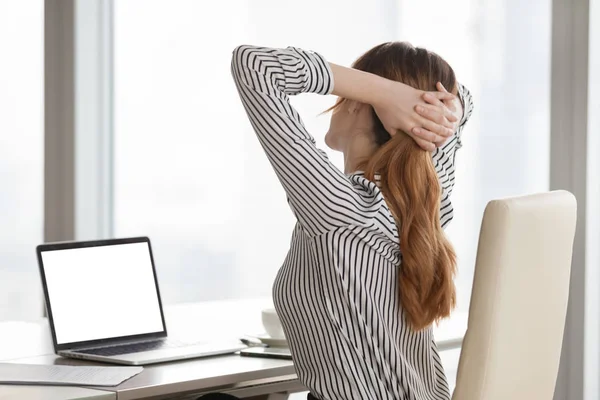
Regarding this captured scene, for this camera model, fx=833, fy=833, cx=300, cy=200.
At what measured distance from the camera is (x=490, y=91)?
271 centimetres

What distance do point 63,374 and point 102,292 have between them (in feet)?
1.03

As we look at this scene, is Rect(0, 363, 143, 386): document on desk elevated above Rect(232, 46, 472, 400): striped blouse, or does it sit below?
below

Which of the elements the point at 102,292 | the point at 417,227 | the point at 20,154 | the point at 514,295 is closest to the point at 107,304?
the point at 102,292

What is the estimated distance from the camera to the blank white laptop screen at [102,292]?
167 centimetres

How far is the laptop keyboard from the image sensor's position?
1.62 metres

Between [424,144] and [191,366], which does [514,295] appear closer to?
[424,144]

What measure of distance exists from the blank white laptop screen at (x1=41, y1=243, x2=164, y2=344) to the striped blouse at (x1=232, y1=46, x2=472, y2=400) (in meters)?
0.49

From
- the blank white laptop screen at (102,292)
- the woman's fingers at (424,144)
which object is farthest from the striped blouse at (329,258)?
the blank white laptop screen at (102,292)

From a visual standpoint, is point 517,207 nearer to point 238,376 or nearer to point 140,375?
point 238,376

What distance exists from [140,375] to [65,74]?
2122mm

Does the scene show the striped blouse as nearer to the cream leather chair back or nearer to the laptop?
the cream leather chair back

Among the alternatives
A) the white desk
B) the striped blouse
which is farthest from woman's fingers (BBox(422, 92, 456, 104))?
the white desk

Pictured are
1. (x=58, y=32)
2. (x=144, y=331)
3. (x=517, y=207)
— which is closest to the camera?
(x=517, y=207)

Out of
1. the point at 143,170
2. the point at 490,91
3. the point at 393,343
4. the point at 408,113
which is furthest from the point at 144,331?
the point at 143,170
